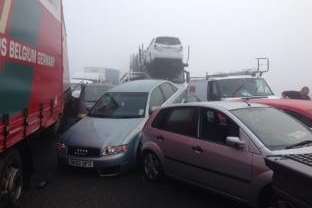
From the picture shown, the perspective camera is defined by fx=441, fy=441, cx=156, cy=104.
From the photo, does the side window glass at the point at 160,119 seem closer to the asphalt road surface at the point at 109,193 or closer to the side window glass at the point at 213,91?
the asphalt road surface at the point at 109,193

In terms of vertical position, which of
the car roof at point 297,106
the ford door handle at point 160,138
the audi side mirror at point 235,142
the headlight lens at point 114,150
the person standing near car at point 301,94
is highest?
the person standing near car at point 301,94

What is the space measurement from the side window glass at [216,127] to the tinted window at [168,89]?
4.19 meters

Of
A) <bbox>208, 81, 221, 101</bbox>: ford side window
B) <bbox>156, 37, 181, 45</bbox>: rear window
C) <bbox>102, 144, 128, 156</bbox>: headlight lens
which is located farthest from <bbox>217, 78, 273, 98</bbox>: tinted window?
<bbox>156, 37, 181, 45</bbox>: rear window

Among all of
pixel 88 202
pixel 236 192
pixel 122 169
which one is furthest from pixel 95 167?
Result: pixel 236 192

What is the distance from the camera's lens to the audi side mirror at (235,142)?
5.33 metres

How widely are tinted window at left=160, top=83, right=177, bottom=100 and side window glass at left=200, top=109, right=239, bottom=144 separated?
4.19 metres

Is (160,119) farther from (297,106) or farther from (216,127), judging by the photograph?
(297,106)

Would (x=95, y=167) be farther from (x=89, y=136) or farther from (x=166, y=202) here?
(x=166, y=202)

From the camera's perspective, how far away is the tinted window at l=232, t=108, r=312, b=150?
5.38 m

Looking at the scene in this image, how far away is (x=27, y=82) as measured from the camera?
5918mm

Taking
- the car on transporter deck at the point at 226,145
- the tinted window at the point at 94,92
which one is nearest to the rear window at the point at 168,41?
the tinted window at the point at 94,92

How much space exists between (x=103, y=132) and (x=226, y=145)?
10.1ft

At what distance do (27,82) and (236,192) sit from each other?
3.08 meters

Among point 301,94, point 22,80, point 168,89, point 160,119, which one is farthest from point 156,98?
point 301,94
